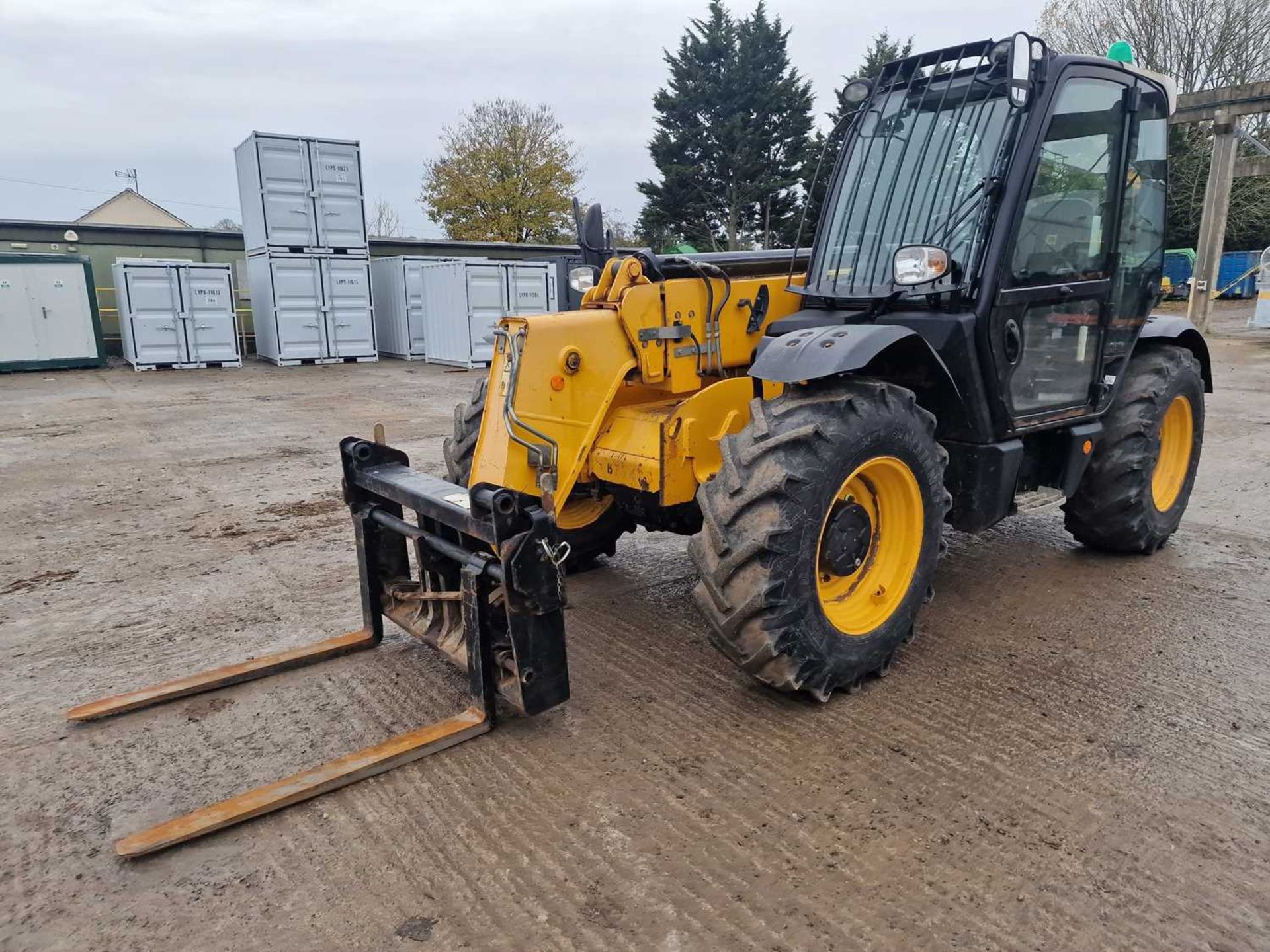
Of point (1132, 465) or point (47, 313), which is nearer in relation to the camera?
point (1132, 465)

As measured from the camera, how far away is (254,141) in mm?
14828

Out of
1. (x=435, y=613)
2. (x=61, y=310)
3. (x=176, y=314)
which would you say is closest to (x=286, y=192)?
(x=176, y=314)

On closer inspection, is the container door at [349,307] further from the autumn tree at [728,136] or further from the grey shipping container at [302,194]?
the autumn tree at [728,136]

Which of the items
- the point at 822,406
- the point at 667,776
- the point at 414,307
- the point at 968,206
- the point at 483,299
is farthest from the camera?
the point at 414,307

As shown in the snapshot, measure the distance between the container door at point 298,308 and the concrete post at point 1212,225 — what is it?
1690 cm

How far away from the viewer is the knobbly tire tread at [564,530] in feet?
13.2

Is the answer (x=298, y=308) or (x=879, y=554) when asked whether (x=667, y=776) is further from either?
(x=298, y=308)

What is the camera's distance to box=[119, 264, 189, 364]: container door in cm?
1512

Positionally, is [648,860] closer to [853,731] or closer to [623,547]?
[853,731]

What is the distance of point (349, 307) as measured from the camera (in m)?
16.5

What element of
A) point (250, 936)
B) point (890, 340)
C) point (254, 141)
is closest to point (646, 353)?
point (890, 340)

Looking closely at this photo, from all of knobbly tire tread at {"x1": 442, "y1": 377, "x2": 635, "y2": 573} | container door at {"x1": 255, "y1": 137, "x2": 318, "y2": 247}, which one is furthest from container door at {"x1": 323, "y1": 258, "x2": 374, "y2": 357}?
knobbly tire tread at {"x1": 442, "y1": 377, "x2": 635, "y2": 573}

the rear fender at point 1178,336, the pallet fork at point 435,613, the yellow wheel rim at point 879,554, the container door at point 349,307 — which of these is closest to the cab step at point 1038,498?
the rear fender at point 1178,336

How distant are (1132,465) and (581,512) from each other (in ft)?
9.27
